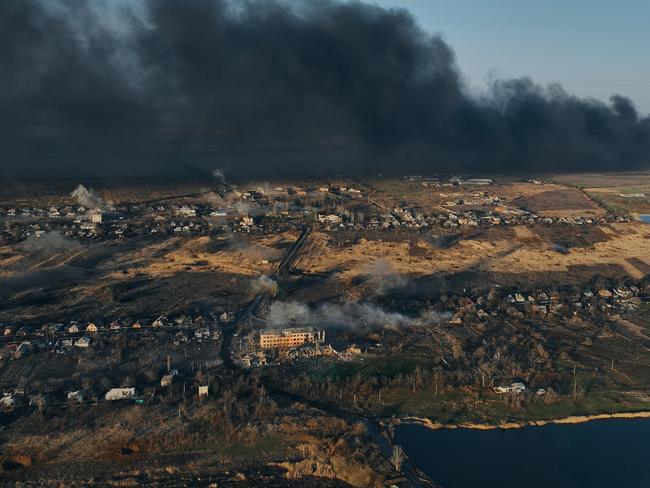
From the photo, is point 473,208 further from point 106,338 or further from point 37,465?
point 37,465

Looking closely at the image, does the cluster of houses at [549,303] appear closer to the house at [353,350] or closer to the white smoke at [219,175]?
the house at [353,350]

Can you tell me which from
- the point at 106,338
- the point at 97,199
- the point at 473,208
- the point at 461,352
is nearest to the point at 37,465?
the point at 106,338

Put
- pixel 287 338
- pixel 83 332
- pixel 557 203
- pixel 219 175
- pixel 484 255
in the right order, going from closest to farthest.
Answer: pixel 287 338, pixel 83 332, pixel 484 255, pixel 557 203, pixel 219 175

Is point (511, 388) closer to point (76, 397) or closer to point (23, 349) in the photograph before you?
point (76, 397)

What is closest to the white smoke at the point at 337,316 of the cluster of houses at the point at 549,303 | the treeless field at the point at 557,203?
the cluster of houses at the point at 549,303

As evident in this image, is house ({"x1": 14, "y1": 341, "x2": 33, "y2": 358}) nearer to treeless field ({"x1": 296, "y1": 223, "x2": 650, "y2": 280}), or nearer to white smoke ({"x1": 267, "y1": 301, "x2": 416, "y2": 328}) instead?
white smoke ({"x1": 267, "y1": 301, "x2": 416, "y2": 328})

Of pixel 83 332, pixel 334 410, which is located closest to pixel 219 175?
pixel 83 332

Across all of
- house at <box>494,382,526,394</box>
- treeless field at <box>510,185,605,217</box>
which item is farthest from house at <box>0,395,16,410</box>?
treeless field at <box>510,185,605,217</box>
